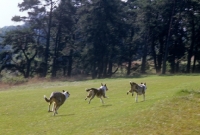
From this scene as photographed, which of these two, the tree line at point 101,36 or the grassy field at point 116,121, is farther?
the tree line at point 101,36

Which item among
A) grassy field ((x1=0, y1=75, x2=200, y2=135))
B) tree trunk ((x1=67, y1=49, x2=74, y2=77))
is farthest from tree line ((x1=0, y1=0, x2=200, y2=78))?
grassy field ((x1=0, y1=75, x2=200, y2=135))

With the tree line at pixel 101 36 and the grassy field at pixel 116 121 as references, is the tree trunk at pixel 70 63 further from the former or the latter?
the grassy field at pixel 116 121

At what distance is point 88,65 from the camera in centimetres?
6266

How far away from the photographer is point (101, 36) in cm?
5894

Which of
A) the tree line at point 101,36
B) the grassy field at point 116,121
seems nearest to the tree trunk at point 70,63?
the tree line at point 101,36

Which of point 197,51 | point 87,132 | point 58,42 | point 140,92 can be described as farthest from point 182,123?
point 58,42

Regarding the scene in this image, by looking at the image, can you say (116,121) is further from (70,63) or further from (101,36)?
(70,63)

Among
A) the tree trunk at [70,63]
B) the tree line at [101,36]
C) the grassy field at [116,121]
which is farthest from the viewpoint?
the tree trunk at [70,63]

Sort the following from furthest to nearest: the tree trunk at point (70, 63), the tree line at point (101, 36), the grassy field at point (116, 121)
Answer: the tree trunk at point (70, 63) → the tree line at point (101, 36) → the grassy field at point (116, 121)

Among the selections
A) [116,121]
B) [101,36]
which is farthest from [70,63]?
[116,121]

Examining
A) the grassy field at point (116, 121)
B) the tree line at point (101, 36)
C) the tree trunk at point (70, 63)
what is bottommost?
the grassy field at point (116, 121)

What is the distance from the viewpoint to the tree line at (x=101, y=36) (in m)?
58.6

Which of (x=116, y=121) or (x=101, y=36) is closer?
(x=116, y=121)

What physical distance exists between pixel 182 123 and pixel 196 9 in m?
46.8
